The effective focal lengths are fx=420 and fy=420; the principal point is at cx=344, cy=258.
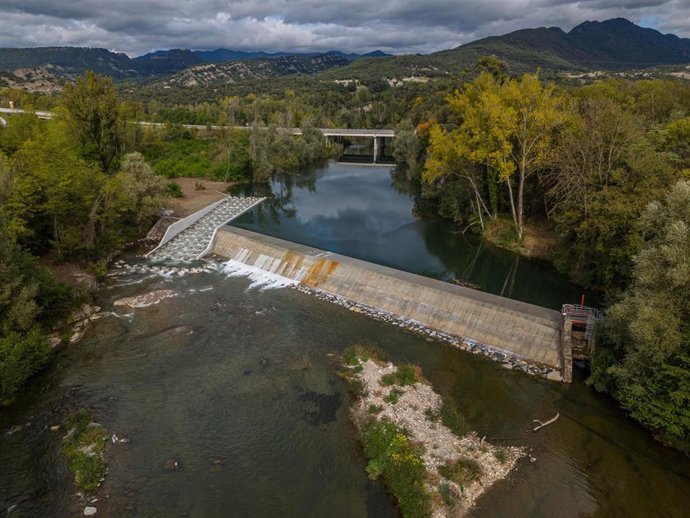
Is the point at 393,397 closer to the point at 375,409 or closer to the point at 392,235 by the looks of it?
the point at 375,409

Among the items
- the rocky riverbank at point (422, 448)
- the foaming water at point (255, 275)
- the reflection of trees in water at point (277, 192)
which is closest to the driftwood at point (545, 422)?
the rocky riverbank at point (422, 448)

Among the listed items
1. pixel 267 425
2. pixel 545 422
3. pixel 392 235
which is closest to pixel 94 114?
pixel 392 235

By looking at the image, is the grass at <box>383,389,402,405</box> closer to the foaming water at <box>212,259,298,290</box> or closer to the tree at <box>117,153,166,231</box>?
the foaming water at <box>212,259,298,290</box>

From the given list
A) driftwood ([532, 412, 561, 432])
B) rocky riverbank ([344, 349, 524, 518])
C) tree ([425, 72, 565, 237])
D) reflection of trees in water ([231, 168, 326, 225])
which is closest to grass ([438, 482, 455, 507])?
rocky riverbank ([344, 349, 524, 518])

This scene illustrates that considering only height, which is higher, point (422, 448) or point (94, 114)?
point (94, 114)

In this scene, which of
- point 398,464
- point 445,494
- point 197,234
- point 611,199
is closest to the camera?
point 445,494

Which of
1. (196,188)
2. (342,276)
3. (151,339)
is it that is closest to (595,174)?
(342,276)
